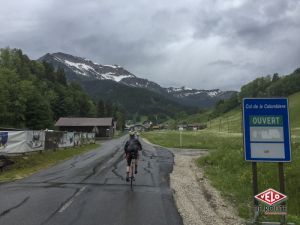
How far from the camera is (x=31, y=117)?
9025 cm

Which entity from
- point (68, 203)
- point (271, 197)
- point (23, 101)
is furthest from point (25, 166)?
point (23, 101)

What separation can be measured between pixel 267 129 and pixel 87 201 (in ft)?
17.5

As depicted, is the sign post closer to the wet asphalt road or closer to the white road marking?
the wet asphalt road

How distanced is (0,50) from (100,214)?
11445 centimetres

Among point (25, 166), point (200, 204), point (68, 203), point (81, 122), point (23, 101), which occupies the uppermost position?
point (23, 101)

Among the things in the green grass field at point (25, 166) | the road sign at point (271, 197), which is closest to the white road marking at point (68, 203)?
the road sign at point (271, 197)

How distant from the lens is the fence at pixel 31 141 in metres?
23.9

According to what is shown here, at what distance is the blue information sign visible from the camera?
953cm

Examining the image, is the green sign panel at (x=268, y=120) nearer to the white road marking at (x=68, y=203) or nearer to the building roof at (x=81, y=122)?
the white road marking at (x=68, y=203)

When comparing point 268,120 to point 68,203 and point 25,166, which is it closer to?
point 68,203

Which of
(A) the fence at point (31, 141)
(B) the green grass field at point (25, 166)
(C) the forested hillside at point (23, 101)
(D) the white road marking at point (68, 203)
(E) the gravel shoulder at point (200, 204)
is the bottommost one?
(E) the gravel shoulder at point (200, 204)

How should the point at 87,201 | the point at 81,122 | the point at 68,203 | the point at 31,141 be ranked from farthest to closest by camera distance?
the point at 81,122, the point at 31,141, the point at 87,201, the point at 68,203

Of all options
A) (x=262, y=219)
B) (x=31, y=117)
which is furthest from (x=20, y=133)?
(x=31, y=117)

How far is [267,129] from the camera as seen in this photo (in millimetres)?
9609
